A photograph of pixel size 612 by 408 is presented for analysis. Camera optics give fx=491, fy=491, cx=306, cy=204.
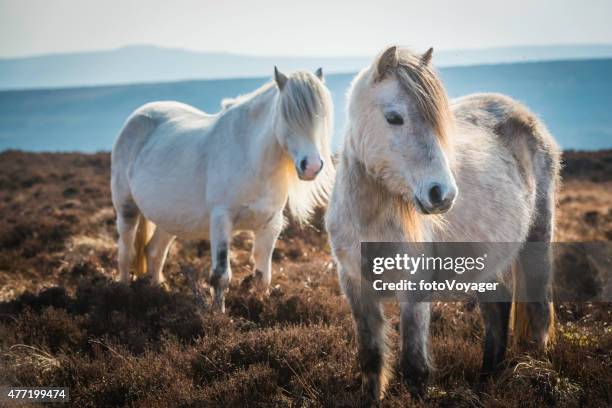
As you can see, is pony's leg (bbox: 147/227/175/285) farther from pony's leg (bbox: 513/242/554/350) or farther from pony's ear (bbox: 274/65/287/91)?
pony's leg (bbox: 513/242/554/350)

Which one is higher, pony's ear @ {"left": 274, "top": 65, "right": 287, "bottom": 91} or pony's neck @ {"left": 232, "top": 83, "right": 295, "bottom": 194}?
pony's ear @ {"left": 274, "top": 65, "right": 287, "bottom": 91}

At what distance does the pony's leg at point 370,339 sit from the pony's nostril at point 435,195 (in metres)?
0.88

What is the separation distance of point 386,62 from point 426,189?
0.73m

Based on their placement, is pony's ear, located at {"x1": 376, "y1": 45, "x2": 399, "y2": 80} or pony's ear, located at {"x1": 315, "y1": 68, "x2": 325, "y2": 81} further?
pony's ear, located at {"x1": 315, "y1": 68, "x2": 325, "y2": 81}

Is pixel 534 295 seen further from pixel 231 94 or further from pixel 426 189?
pixel 231 94

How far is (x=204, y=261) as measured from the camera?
7629 mm

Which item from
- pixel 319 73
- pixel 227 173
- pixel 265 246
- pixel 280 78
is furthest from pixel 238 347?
pixel 319 73

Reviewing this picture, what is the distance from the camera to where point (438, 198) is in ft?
7.57

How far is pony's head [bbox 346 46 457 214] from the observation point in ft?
7.79

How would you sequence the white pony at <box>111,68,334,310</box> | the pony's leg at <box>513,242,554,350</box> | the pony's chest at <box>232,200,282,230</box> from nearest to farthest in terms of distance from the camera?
the pony's leg at <box>513,242,554,350</box>
the white pony at <box>111,68,334,310</box>
the pony's chest at <box>232,200,282,230</box>

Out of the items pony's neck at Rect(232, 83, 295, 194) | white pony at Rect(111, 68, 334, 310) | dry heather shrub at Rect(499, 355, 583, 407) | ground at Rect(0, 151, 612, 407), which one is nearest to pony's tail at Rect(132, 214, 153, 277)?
white pony at Rect(111, 68, 334, 310)

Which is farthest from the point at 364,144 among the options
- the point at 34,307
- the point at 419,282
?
the point at 34,307

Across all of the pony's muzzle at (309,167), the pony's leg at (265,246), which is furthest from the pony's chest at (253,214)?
the pony's muzzle at (309,167)

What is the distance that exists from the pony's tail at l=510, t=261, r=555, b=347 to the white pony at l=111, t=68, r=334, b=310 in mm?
1857
